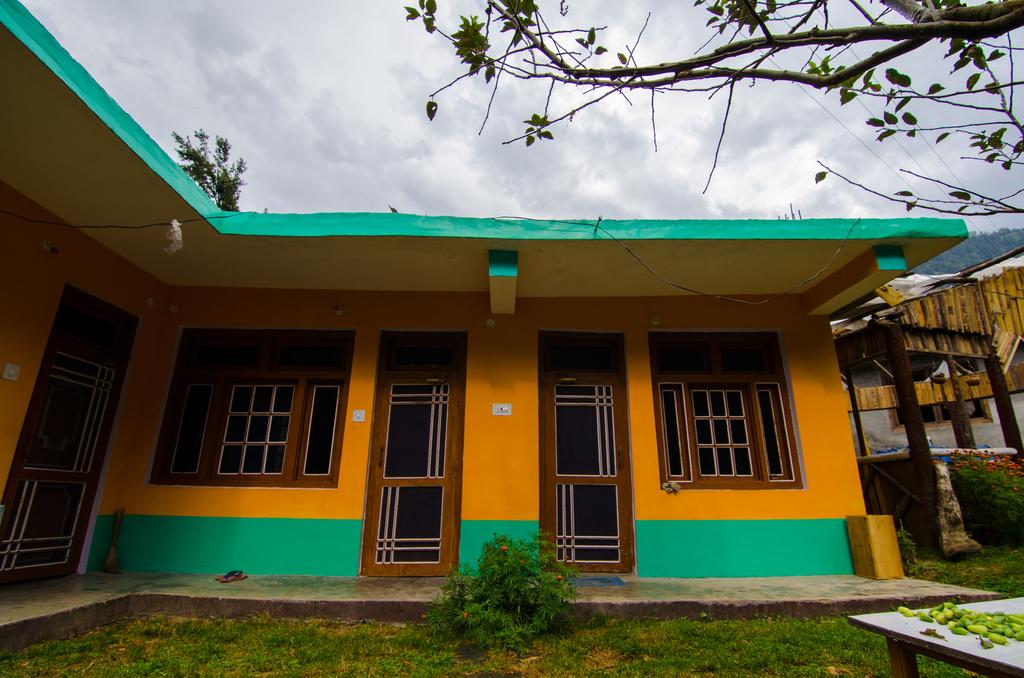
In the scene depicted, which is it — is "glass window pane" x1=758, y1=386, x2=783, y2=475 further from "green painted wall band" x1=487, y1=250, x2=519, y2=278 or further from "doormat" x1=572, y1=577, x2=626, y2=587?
"green painted wall band" x1=487, y1=250, x2=519, y2=278

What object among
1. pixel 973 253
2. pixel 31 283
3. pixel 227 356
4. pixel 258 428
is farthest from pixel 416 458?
pixel 973 253

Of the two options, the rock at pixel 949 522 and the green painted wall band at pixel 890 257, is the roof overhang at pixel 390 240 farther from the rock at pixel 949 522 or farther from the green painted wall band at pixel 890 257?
the rock at pixel 949 522

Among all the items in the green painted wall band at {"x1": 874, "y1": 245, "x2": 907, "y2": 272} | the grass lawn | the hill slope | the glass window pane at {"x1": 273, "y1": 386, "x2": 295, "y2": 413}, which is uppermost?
the hill slope

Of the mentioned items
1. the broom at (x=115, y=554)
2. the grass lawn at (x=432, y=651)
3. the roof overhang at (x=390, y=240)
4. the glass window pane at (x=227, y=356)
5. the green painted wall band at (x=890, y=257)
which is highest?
the roof overhang at (x=390, y=240)

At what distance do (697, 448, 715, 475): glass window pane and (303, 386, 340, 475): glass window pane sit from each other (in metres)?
3.45

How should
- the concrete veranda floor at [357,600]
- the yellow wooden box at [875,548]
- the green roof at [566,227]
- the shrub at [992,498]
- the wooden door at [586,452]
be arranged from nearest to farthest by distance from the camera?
the concrete veranda floor at [357,600] < the green roof at [566,227] < the yellow wooden box at [875,548] < the wooden door at [586,452] < the shrub at [992,498]

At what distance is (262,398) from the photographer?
4973mm

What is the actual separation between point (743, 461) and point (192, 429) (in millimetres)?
5243

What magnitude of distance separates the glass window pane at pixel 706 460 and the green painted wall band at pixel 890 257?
6.94 feet

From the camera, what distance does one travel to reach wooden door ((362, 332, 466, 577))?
4555 millimetres

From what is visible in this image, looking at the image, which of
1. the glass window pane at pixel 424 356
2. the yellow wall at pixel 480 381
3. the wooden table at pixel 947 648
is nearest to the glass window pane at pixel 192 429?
the yellow wall at pixel 480 381

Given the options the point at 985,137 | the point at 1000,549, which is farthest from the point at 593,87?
the point at 1000,549

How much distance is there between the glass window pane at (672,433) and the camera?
486cm

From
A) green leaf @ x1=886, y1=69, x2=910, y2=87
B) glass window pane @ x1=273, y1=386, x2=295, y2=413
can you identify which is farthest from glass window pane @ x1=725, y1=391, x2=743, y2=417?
glass window pane @ x1=273, y1=386, x2=295, y2=413
